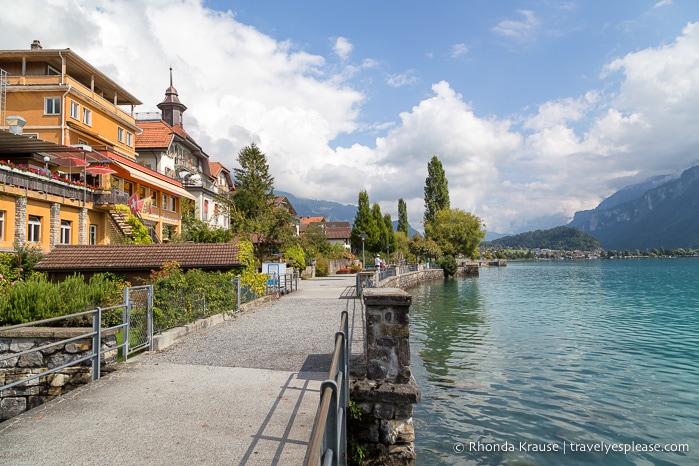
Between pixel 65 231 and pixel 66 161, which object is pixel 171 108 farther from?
pixel 65 231

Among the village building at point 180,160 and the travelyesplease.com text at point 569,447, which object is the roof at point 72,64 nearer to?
the village building at point 180,160

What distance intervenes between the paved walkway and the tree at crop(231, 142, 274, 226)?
39.4 m

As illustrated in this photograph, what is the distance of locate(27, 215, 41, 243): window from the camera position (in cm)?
1978

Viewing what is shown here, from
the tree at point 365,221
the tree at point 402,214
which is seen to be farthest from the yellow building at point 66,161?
the tree at point 402,214

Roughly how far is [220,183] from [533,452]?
51.7 metres

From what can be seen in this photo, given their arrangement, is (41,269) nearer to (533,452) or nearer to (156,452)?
(156,452)

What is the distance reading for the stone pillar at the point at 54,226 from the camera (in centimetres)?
2091

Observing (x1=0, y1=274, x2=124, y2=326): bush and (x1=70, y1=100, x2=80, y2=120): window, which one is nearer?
(x1=0, y1=274, x2=124, y2=326): bush

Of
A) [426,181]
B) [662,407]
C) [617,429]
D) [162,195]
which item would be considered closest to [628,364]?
[662,407]

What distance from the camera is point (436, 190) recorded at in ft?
253

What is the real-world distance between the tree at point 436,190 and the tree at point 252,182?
35787mm

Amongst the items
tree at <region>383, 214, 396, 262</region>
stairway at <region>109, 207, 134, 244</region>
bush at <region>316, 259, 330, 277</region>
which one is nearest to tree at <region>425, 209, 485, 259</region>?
tree at <region>383, 214, 396, 262</region>

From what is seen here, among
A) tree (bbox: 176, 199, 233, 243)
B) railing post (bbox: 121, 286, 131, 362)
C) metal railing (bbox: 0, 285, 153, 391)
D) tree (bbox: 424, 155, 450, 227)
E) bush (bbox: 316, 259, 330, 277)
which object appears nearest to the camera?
metal railing (bbox: 0, 285, 153, 391)

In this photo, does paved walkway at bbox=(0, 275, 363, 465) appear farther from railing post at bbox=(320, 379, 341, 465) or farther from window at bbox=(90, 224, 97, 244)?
window at bbox=(90, 224, 97, 244)
